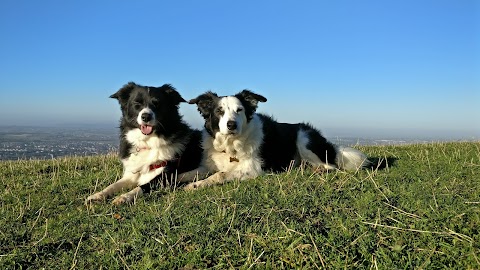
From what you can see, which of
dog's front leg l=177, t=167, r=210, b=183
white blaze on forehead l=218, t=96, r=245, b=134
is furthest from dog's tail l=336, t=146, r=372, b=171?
dog's front leg l=177, t=167, r=210, b=183

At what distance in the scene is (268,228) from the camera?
10.9 feet

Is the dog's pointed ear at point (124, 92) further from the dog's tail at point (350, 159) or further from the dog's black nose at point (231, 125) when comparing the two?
the dog's tail at point (350, 159)

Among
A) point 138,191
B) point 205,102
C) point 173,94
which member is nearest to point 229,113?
point 205,102

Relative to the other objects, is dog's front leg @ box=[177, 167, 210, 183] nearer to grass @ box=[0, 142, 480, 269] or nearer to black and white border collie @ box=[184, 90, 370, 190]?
black and white border collie @ box=[184, 90, 370, 190]

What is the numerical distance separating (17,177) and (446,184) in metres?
7.00

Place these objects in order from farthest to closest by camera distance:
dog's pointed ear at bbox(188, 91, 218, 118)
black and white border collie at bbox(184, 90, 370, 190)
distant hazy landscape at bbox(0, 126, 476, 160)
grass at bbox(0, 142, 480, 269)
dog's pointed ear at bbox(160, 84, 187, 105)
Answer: distant hazy landscape at bbox(0, 126, 476, 160) → dog's pointed ear at bbox(188, 91, 218, 118) → dog's pointed ear at bbox(160, 84, 187, 105) → black and white border collie at bbox(184, 90, 370, 190) → grass at bbox(0, 142, 480, 269)

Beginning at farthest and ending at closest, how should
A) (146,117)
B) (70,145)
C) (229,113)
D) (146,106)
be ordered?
(70,145) < (229,113) < (146,106) < (146,117)

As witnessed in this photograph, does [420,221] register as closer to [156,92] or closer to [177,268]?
[177,268]

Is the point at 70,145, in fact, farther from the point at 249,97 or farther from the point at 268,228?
the point at 268,228

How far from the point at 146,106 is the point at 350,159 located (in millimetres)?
4075

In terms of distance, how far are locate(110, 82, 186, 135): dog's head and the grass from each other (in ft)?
5.30

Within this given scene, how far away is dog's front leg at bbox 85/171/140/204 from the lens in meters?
5.27

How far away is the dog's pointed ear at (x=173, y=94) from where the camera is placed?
22.2 ft

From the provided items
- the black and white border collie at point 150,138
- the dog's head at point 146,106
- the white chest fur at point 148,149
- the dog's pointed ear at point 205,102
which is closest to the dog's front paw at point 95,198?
the black and white border collie at point 150,138
